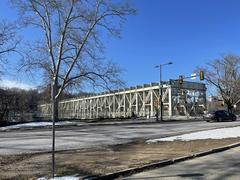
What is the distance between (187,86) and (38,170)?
96.6m

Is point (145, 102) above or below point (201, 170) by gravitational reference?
above

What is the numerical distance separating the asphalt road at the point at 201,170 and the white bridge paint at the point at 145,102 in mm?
66964

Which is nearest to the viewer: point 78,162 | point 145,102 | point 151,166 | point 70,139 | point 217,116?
point 151,166

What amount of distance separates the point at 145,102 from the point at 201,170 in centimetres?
10484

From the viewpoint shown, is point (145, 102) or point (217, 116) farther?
point (145, 102)

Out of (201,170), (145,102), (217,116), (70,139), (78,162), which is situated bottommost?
(201,170)

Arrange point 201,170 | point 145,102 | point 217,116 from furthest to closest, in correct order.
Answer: point 145,102 → point 217,116 → point 201,170

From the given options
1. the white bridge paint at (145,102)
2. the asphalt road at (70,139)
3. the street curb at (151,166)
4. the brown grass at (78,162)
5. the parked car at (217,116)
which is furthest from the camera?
the white bridge paint at (145,102)

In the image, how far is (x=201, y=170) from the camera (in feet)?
34.4

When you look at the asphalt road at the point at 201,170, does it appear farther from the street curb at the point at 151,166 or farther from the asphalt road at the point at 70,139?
the asphalt road at the point at 70,139

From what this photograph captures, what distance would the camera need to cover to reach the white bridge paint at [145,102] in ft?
330

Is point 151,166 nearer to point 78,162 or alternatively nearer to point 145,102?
point 78,162

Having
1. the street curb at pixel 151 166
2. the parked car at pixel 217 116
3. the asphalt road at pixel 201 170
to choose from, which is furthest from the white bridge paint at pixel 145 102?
A: the asphalt road at pixel 201 170

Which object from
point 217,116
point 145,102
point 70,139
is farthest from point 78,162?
point 145,102
